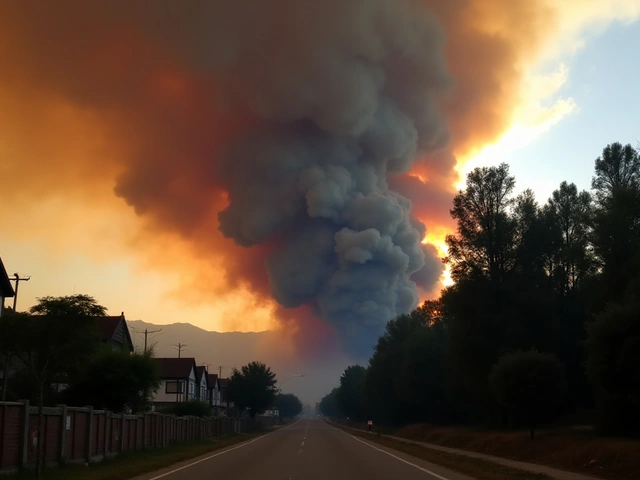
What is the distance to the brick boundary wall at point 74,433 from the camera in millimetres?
19234

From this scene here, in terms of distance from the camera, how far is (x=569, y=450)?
25062mm

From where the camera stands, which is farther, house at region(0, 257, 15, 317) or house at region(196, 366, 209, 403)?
house at region(196, 366, 209, 403)

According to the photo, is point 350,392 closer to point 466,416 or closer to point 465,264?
point 466,416

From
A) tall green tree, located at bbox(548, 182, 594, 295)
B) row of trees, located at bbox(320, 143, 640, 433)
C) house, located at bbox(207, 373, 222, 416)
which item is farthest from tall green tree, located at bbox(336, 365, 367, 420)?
tall green tree, located at bbox(548, 182, 594, 295)

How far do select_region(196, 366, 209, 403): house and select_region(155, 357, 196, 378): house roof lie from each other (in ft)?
22.4

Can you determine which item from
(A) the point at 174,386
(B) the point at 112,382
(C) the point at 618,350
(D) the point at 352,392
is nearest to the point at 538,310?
(C) the point at 618,350

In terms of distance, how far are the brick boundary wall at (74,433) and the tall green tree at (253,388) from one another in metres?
54.3

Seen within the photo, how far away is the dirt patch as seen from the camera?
65.2 ft

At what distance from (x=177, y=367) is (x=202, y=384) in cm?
1570

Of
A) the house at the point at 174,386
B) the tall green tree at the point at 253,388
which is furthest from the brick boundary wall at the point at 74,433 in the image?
the tall green tree at the point at 253,388

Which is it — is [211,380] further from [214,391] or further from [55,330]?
[55,330]

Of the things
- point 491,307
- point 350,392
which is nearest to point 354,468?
point 491,307

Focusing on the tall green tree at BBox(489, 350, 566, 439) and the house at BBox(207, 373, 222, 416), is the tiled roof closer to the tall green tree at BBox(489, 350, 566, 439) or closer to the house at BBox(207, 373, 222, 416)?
the tall green tree at BBox(489, 350, 566, 439)

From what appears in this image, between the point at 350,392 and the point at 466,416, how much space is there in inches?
3289
